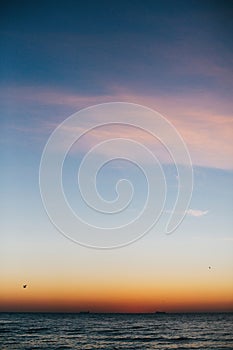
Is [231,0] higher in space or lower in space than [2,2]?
lower

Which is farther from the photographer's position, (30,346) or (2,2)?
(30,346)

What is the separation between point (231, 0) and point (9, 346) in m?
6.12

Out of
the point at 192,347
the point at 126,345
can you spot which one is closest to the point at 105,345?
the point at 126,345

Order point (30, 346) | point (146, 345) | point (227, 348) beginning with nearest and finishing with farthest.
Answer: point (227, 348), point (30, 346), point (146, 345)

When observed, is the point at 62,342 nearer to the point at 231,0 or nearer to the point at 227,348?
the point at 227,348

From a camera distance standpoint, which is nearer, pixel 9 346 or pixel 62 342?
Answer: pixel 9 346

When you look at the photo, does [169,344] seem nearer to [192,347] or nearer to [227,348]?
[192,347]

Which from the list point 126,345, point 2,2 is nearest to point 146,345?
point 126,345

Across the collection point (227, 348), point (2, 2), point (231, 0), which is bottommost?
point (227, 348)

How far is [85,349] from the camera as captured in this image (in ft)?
22.5

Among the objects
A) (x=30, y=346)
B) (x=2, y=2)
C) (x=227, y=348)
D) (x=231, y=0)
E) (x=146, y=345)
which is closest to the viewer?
(x=231, y=0)

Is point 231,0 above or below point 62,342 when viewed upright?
above

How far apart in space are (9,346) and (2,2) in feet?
18.5

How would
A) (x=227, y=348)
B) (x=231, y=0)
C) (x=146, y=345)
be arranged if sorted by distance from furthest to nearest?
(x=146, y=345) → (x=227, y=348) → (x=231, y=0)
